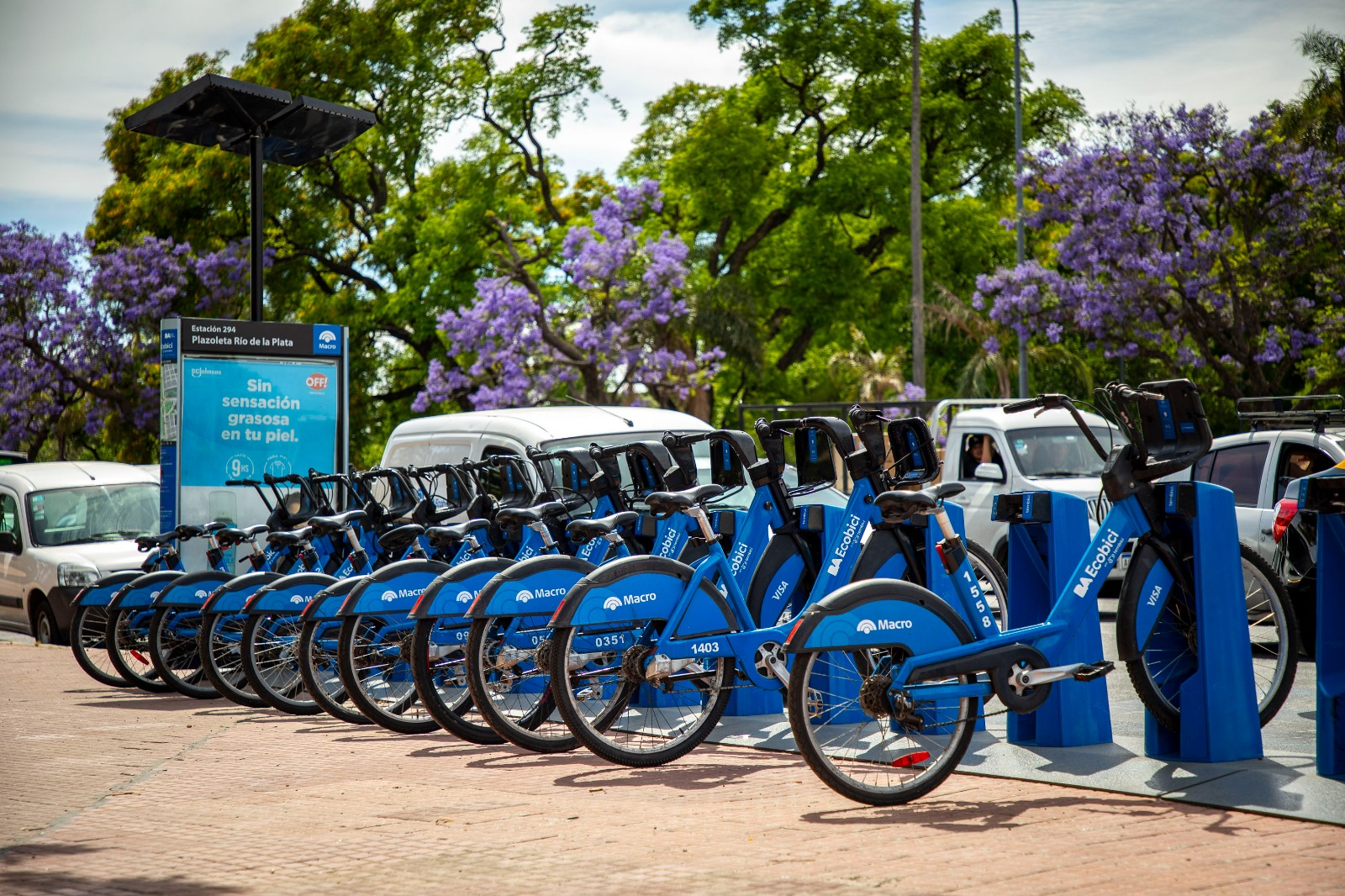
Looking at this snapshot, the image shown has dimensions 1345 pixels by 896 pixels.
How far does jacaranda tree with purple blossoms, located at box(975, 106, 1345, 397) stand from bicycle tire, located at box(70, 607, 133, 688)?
15514 mm

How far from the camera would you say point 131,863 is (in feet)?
16.1

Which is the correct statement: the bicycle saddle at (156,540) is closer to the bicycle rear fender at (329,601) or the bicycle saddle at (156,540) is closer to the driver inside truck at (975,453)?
the bicycle rear fender at (329,601)

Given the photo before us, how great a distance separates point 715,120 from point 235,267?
1148 cm

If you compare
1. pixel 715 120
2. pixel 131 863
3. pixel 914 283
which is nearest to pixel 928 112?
pixel 715 120

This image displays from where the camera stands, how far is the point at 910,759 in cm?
547

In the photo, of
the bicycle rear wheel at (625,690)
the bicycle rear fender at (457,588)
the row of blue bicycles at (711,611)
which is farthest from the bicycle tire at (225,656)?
the bicycle rear wheel at (625,690)

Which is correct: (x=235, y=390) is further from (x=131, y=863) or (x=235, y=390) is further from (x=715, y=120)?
(x=715, y=120)

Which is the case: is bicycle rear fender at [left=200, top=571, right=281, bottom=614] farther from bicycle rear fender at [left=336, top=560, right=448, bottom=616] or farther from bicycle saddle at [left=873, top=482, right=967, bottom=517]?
bicycle saddle at [left=873, top=482, right=967, bottom=517]

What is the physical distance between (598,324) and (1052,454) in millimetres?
14953

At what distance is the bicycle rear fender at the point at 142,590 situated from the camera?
9992 mm

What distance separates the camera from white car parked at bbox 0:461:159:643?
14.4 meters

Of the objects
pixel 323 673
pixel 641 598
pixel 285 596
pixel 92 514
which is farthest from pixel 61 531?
pixel 641 598

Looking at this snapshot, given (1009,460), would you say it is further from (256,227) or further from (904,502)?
(904,502)

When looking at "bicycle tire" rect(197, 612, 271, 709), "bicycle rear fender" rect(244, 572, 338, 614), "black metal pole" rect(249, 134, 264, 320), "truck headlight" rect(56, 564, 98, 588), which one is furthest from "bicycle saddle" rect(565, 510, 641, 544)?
"truck headlight" rect(56, 564, 98, 588)
